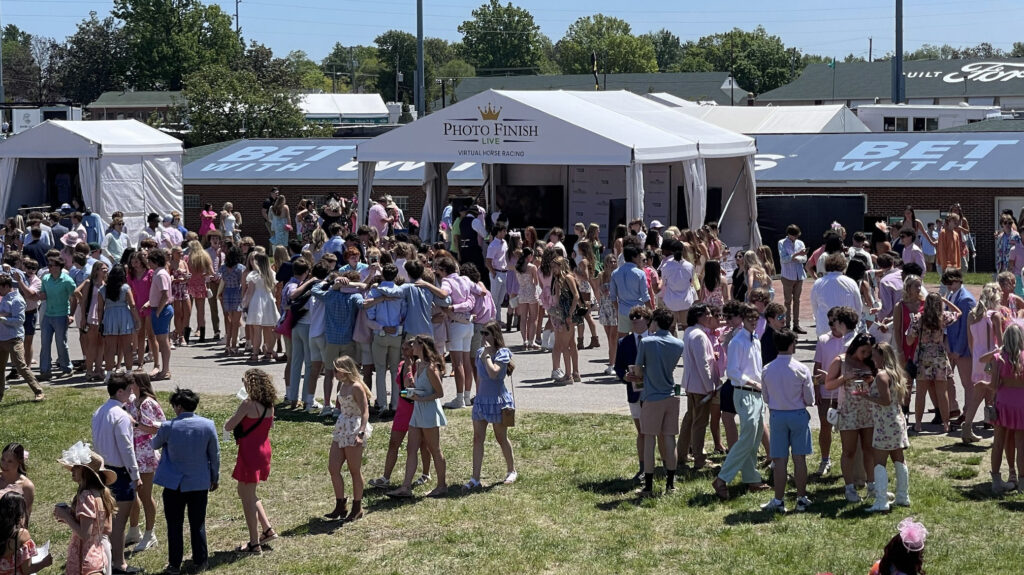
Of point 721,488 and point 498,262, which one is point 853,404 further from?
point 498,262

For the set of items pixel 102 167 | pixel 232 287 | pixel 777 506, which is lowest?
pixel 777 506

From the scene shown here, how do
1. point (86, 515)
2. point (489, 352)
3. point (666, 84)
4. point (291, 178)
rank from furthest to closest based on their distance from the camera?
point (666, 84) → point (291, 178) → point (489, 352) → point (86, 515)

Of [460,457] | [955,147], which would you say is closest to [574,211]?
[955,147]

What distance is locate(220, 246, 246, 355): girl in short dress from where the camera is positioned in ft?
54.9

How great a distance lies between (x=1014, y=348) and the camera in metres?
9.66

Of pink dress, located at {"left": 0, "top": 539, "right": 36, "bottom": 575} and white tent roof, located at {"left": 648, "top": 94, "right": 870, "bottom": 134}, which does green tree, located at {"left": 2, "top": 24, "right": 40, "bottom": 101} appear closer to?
white tent roof, located at {"left": 648, "top": 94, "right": 870, "bottom": 134}

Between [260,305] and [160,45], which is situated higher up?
[160,45]

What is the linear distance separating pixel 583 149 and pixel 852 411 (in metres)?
12.0

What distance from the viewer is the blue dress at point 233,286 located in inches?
658

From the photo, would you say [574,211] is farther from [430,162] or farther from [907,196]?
[907,196]

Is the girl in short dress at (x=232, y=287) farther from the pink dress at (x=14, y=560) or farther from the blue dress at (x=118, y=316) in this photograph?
the pink dress at (x=14, y=560)

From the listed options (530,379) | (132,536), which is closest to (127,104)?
(530,379)

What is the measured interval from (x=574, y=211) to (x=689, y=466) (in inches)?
→ 599

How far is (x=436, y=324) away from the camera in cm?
1323
